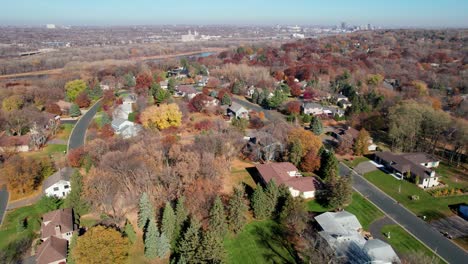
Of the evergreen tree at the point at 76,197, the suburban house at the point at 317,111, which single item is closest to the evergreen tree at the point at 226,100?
the suburban house at the point at 317,111

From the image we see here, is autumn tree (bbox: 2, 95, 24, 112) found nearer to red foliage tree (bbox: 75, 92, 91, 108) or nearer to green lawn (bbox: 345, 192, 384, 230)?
red foliage tree (bbox: 75, 92, 91, 108)

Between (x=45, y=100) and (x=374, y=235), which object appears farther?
(x=45, y=100)

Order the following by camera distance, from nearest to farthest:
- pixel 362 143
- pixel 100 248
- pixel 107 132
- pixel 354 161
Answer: pixel 100 248 → pixel 354 161 → pixel 362 143 → pixel 107 132

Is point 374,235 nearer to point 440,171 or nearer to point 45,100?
point 440,171

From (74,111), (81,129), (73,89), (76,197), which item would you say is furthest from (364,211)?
(73,89)

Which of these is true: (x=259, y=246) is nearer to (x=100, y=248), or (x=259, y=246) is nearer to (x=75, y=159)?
(x=100, y=248)

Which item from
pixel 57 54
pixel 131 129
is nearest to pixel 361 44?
pixel 131 129

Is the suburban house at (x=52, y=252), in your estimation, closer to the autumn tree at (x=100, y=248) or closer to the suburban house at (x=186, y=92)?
the autumn tree at (x=100, y=248)
